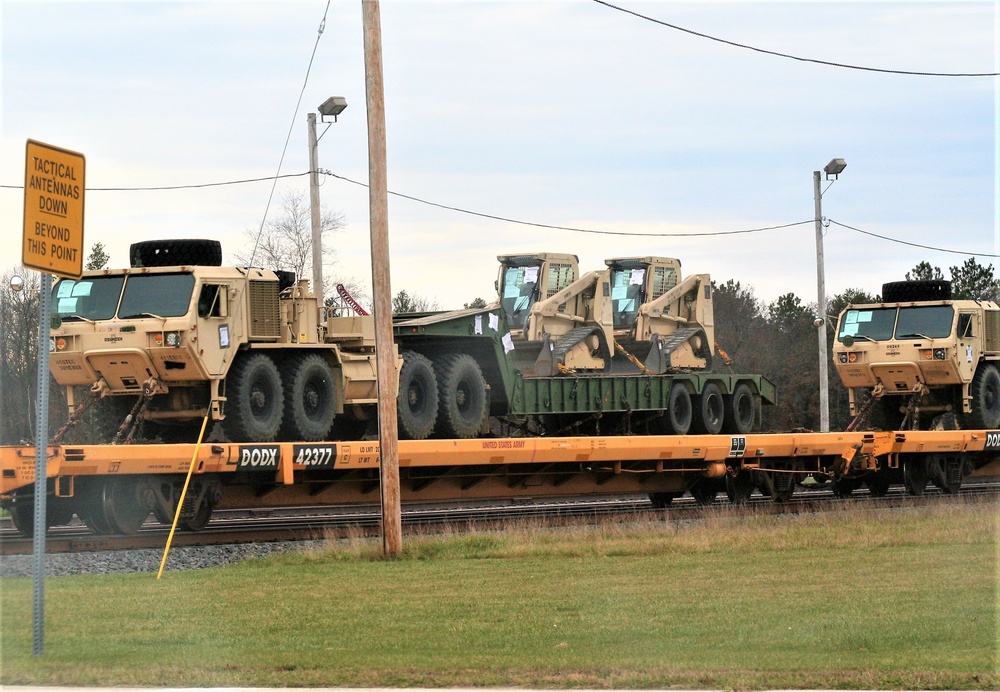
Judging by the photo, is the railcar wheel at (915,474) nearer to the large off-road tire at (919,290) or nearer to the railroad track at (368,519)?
the railroad track at (368,519)

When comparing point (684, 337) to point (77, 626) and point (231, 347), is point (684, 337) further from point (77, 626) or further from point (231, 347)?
point (77, 626)

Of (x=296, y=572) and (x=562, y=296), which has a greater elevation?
(x=562, y=296)

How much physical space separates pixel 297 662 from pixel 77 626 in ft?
7.42

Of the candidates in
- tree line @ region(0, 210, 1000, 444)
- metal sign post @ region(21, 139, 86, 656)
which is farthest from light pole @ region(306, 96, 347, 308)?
metal sign post @ region(21, 139, 86, 656)

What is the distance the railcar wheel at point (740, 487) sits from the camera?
76.1 ft

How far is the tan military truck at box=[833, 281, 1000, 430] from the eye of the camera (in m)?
25.7

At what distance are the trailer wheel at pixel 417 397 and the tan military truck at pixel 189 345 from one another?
159 cm

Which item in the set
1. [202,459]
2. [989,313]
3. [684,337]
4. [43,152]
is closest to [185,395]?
[202,459]

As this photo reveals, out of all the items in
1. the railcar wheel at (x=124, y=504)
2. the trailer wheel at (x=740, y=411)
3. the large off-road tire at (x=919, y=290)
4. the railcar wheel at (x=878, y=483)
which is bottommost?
the railcar wheel at (x=878, y=483)

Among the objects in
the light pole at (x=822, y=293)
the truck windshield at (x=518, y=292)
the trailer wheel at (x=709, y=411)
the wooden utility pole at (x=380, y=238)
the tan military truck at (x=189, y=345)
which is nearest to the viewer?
the wooden utility pole at (x=380, y=238)

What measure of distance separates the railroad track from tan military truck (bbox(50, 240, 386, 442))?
1331 mm

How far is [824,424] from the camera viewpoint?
35.3 m

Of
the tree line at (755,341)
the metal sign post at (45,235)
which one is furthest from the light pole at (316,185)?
the metal sign post at (45,235)

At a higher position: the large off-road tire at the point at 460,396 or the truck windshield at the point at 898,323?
the truck windshield at the point at 898,323
